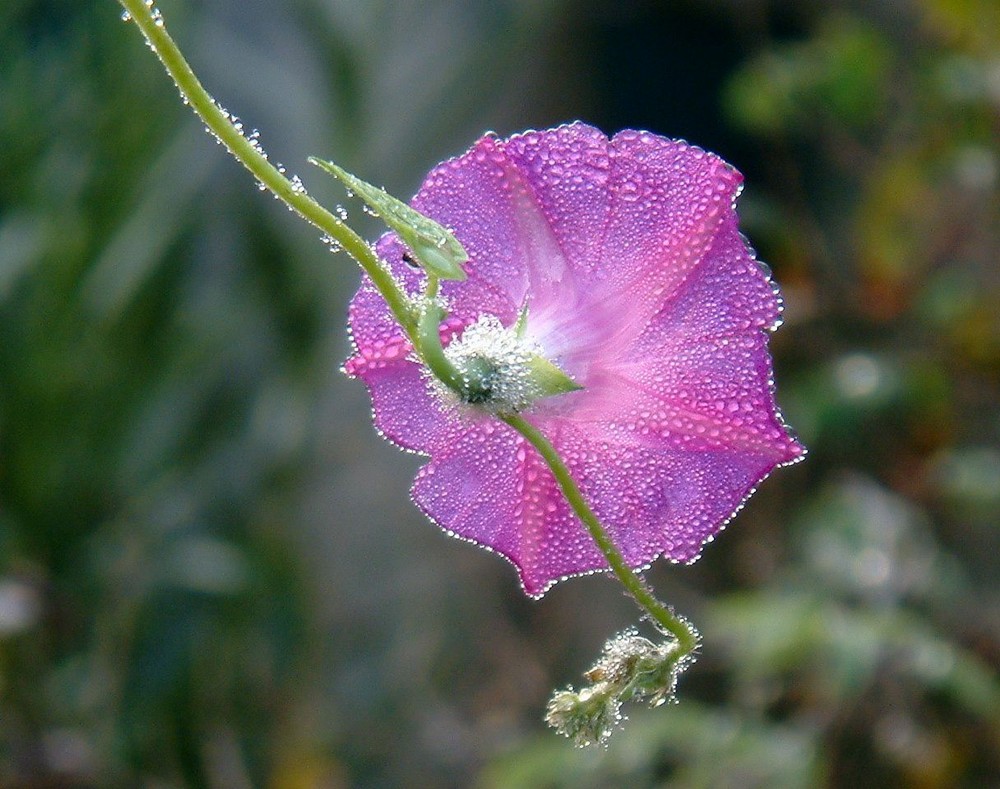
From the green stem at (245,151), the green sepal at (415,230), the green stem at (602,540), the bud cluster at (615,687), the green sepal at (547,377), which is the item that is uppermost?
the green stem at (245,151)

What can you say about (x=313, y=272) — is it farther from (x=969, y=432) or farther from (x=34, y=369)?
(x=969, y=432)

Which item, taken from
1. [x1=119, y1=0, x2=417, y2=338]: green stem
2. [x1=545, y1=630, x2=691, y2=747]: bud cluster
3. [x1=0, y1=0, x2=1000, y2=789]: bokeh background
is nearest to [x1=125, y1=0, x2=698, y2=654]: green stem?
[x1=119, y1=0, x2=417, y2=338]: green stem

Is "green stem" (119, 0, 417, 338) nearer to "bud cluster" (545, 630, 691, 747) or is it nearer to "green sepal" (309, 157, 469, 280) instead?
"green sepal" (309, 157, 469, 280)

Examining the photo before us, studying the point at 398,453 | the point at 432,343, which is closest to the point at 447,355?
the point at 432,343

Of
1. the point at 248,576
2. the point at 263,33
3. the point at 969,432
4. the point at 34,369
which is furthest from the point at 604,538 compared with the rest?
the point at 263,33

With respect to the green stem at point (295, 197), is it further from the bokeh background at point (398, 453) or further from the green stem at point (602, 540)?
the bokeh background at point (398, 453)

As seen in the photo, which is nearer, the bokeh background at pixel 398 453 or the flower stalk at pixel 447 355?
the flower stalk at pixel 447 355

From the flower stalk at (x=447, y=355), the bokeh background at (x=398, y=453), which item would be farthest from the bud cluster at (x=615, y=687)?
the bokeh background at (x=398, y=453)
